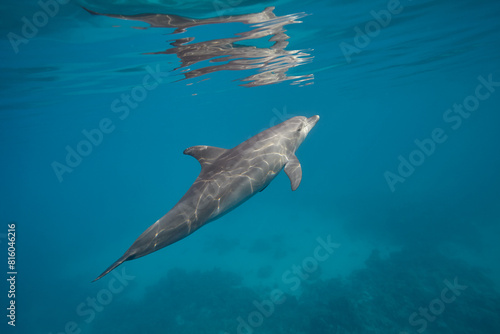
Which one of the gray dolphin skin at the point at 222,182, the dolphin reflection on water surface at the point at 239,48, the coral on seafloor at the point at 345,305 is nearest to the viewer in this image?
the gray dolphin skin at the point at 222,182

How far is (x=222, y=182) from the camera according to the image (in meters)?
5.69

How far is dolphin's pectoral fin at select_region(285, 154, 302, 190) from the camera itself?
645 centimetres

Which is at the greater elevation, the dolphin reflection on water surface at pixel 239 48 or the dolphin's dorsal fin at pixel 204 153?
the dolphin reflection on water surface at pixel 239 48

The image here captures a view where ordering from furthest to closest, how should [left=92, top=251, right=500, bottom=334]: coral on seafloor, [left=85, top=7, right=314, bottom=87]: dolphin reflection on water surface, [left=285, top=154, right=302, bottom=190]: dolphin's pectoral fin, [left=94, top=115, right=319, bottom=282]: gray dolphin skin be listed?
[left=92, top=251, right=500, bottom=334]: coral on seafloor
[left=85, top=7, right=314, bottom=87]: dolphin reflection on water surface
[left=285, top=154, right=302, bottom=190]: dolphin's pectoral fin
[left=94, top=115, right=319, bottom=282]: gray dolphin skin

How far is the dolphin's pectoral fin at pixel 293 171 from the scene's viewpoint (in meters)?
6.45

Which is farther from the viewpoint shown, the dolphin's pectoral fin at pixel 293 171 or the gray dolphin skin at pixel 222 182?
the dolphin's pectoral fin at pixel 293 171

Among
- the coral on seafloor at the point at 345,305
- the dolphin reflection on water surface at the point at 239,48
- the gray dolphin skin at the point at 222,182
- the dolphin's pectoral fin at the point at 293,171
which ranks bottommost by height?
the coral on seafloor at the point at 345,305

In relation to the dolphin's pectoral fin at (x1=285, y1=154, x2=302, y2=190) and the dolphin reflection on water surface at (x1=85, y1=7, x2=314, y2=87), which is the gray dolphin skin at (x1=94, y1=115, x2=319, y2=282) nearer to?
the dolphin's pectoral fin at (x1=285, y1=154, x2=302, y2=190)

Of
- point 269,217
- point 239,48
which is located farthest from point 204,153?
point 269,217

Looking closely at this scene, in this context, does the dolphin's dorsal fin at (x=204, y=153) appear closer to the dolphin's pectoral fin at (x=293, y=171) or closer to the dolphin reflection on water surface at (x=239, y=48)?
the dolphin's pectoral fin at (x=293, y=171)

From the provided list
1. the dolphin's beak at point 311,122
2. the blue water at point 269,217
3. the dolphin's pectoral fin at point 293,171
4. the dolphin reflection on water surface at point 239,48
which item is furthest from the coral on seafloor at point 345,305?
the dolphin reflection on water surface at point 239,48

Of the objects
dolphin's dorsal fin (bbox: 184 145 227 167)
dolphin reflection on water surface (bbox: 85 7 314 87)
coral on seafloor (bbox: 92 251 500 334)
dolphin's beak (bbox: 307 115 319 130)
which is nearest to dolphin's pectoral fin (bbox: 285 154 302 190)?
dolphin's beak (bbox: 307 115 319 130)

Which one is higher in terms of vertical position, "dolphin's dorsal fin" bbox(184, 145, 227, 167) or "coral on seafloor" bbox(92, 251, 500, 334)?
"dolphin's dorsal fin" bbox(184, 145, 227, 167)

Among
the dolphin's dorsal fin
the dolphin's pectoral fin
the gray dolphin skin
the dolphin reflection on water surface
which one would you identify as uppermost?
the dolphin reflection on water surface
